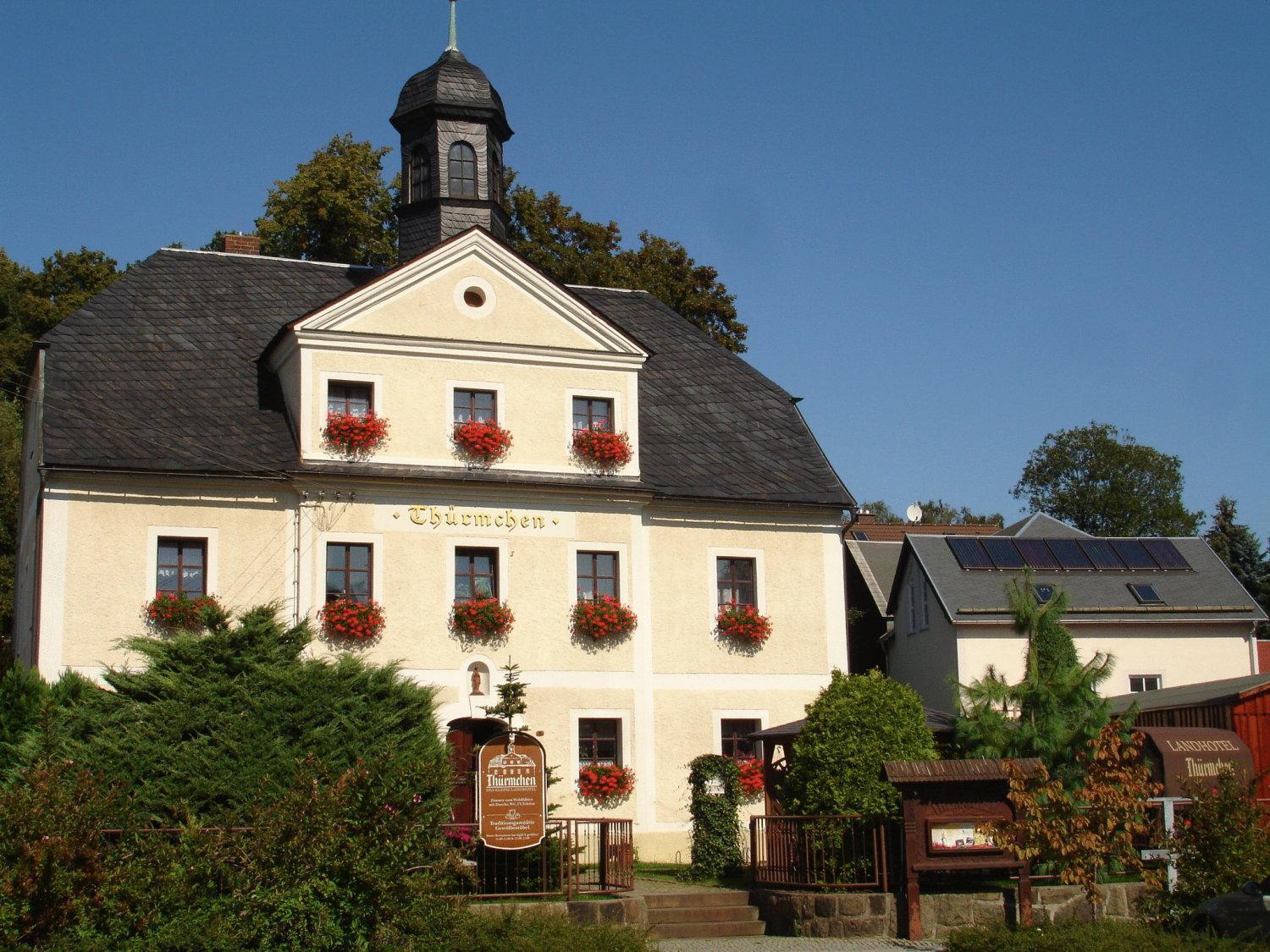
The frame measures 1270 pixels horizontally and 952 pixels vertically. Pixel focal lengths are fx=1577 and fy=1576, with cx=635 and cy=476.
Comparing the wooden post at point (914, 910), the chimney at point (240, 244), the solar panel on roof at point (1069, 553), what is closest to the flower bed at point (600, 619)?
the wooden post at point (914, 910)

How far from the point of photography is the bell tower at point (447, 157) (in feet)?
97.5

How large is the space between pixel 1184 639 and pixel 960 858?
17.5m

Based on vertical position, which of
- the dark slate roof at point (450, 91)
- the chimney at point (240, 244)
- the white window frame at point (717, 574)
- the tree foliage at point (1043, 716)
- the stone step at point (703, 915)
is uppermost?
the dark slate roof at point (450, 91)

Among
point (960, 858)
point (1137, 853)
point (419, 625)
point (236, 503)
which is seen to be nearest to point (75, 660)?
point (236, 503)

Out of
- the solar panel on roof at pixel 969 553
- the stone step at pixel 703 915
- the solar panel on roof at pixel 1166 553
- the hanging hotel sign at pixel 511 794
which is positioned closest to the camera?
the hanging hotel sign at pixel 511 794

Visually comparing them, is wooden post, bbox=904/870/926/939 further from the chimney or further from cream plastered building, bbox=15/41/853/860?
the chimney

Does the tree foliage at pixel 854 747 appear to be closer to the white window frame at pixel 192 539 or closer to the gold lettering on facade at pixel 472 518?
the gold lettering on facade at pixel 472 518

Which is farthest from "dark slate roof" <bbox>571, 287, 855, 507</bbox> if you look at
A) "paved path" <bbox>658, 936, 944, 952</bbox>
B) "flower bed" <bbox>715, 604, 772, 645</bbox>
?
"paved path" <bbox>658, 936, 944, 952</bbox>

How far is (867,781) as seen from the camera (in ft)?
68.4

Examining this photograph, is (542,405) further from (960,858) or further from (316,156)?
(316,156)

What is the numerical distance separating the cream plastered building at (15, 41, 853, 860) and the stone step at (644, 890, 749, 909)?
150 inches

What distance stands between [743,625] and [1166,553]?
14.2 metres

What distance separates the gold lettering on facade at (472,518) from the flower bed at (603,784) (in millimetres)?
4212

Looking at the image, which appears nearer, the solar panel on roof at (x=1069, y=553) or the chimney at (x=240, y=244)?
the chimney at (x=240, y=244)
